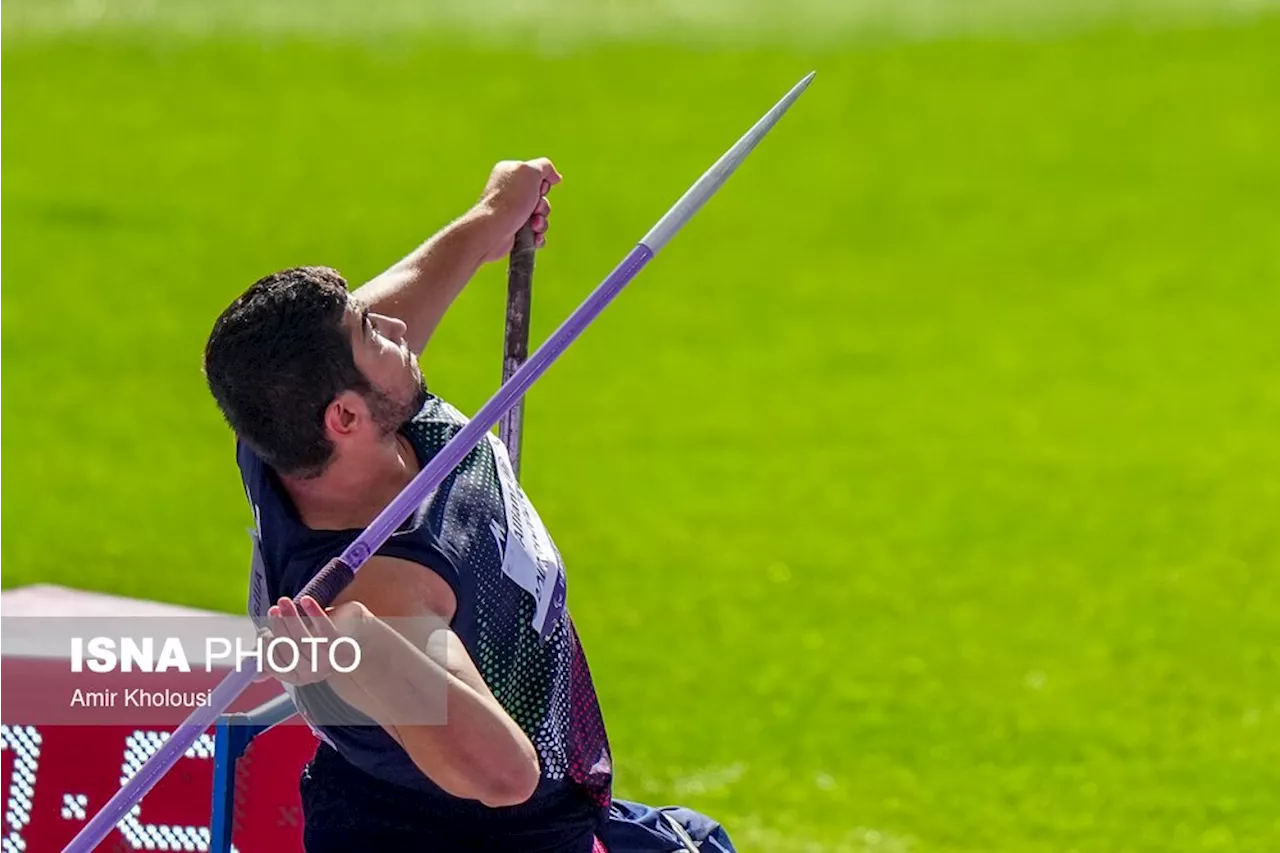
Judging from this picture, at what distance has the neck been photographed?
3.63m

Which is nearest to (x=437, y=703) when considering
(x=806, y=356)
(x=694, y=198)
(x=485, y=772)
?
(x=485, y=772)

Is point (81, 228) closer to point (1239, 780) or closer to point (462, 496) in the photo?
point (1239, 780)

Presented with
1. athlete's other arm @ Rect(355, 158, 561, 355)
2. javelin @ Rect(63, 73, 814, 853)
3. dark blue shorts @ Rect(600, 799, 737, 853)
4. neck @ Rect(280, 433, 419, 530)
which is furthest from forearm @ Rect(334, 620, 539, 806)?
athlete's other arm @ Rect(355, 158, 561, 355)

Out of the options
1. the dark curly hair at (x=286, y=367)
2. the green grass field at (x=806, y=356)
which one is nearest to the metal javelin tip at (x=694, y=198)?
the dark curly hair at (x=286, y=367)

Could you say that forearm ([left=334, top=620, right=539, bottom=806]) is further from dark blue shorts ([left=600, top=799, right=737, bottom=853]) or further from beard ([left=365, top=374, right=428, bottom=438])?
dark blue shorts ([left=600, top=799, right=737, bottom=853])

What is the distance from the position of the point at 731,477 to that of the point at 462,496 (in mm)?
5544

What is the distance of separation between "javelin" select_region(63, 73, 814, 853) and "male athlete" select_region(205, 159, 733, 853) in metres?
0.08

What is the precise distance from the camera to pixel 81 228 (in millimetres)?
12328

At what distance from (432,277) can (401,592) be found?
1143 mm

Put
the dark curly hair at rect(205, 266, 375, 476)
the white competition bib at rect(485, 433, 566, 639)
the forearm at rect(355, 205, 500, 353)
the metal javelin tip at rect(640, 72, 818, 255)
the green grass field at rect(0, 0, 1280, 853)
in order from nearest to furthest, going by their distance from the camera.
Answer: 1. the dark curly hair at rect(205, 266, 375, 476)
2. the white competition bib at rect(485, 433, 566, 639)
3. the metal javelin tip at rect(640, 72, 818, 255)
4. the forearm at rect(355, 205, 500, 353)
5. the green grass field at rect(0, 0, 1280, 853)

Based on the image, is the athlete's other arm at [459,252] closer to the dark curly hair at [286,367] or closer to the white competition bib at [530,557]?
the white competition bib at [530,557]

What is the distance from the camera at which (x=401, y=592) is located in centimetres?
347

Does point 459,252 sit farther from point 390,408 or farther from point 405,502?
point 405,502

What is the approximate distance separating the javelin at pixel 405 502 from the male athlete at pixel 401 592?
3.1 inches
